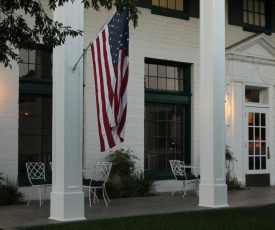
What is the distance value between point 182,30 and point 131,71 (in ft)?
7.17

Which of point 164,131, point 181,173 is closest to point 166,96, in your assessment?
point 164,131

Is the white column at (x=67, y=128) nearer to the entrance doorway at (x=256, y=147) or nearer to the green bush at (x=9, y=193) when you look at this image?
the green bush at (x=9, y=193)

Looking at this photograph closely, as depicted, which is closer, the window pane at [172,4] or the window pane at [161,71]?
the window pane at [161,71]

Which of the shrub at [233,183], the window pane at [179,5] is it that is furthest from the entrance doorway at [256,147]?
the window pane at [179,5]

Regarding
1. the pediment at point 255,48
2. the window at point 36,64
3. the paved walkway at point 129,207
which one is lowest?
the paved walkway at point 129,207

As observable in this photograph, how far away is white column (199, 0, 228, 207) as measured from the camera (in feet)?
37.1

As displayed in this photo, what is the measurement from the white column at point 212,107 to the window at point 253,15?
15.8 ft

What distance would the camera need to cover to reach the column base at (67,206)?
910 cm

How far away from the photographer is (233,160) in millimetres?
15836

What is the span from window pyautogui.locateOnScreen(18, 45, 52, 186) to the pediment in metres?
5.77

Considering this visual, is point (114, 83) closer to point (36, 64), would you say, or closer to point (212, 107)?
point (212, 107)

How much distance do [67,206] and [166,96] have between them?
Answer: 6.32 m

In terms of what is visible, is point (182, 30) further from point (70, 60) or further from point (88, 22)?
point (70, 60)

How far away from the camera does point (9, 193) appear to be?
37.2 feet
